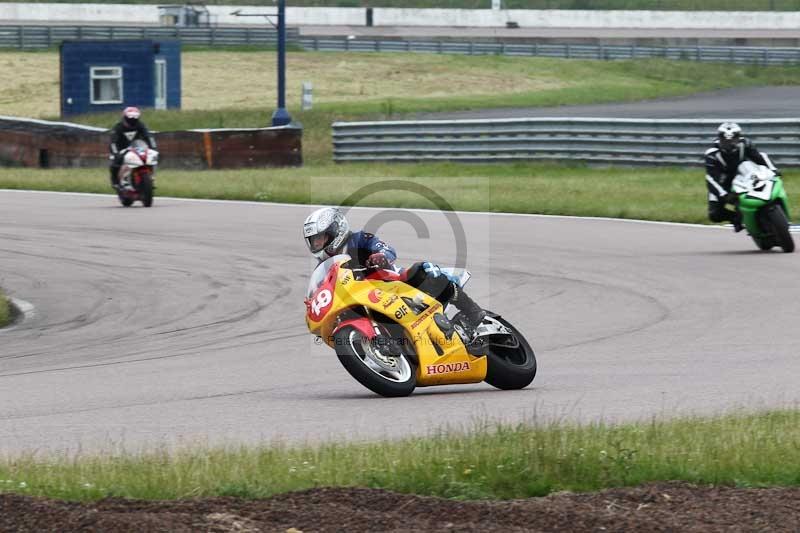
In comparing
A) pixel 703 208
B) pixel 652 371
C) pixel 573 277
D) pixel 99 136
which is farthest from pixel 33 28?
pixel 652 371

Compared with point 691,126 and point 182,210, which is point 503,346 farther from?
point 691,126

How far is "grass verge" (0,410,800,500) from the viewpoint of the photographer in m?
6.06

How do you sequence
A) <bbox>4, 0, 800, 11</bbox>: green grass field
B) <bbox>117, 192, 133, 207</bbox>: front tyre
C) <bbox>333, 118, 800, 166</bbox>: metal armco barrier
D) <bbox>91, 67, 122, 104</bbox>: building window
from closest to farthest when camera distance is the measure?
<bbox>117, 192, 133, 207</bbox>: front tyre < <bbox>333, 118, 800, 166</bbox>: metal armco barrier < <bbox>91, 67, 122, 104</bbox>: building window < <bbox>4, 0, 800, 11</bbox>: green grass field

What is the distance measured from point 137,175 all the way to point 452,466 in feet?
57.7

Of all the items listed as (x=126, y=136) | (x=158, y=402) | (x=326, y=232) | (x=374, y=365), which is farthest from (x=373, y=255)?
(x=126, y=136)

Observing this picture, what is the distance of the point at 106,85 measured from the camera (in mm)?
48500

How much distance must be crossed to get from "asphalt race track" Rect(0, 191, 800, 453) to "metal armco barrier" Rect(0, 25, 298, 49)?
4811 centimetres

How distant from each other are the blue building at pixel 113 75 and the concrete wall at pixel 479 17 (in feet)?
97.6

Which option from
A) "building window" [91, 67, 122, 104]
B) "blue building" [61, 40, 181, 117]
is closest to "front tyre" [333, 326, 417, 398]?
"blue building" [61, 40, 181, 117]

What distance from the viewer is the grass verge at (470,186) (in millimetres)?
22152

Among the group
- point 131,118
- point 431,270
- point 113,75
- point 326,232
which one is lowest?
point 431,270

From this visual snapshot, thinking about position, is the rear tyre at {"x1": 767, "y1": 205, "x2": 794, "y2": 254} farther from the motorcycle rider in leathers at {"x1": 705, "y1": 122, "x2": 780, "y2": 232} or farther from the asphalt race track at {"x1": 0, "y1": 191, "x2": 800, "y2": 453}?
the motorcycle rider in leathers at {"x1": 705, "y1": 122, "x2": 780, "y2": 232}

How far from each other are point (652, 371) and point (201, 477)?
14.5ft

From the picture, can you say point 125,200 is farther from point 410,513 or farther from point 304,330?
point 410,513
